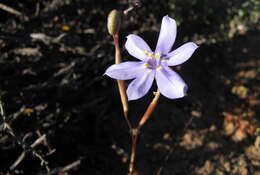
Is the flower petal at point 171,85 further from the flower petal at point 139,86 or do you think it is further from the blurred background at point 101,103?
the blurred background at point 101,103

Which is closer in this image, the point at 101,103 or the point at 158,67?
the point at 158,67

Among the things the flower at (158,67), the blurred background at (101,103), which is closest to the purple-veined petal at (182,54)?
the flower at (158,67)

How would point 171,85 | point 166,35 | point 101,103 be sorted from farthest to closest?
point 101,103, point 166,35, point 171,85

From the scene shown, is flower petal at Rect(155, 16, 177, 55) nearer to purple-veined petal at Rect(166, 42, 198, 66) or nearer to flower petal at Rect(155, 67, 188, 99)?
purple-veined petal at Rect(166, 42, 198, 66)

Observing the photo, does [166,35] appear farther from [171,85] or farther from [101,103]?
[101,103]

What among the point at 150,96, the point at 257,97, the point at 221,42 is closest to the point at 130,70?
the point at 150,96

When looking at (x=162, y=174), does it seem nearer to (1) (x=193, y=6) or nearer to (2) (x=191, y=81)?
(2) (x=191, y=81)

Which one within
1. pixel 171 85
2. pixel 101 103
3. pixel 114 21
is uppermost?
pixel 114 21

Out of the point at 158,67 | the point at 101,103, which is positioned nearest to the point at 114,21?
the point at 158,67
